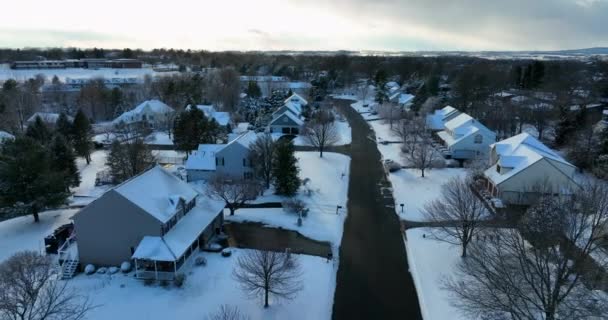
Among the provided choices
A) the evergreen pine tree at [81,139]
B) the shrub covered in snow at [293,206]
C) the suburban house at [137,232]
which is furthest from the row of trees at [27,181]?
the shrub covered in snow at [293,206]

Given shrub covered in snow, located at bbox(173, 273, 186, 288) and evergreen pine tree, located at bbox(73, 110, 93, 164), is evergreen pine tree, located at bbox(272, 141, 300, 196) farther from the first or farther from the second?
evergreen pine tree, located at bbox(73, 110, 93, 164)

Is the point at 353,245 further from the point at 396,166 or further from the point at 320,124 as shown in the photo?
the point at 320,124

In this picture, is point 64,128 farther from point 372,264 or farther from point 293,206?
point 372,264

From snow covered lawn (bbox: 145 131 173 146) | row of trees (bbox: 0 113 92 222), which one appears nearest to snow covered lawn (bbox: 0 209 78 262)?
row of trees (bbox: 0 113 92 222)

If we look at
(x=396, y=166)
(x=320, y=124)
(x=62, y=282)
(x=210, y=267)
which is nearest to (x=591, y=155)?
(x=396, y=166)

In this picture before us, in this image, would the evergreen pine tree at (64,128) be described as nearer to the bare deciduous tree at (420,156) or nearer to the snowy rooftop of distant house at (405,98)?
the bare deciduous tree at (420,156)
